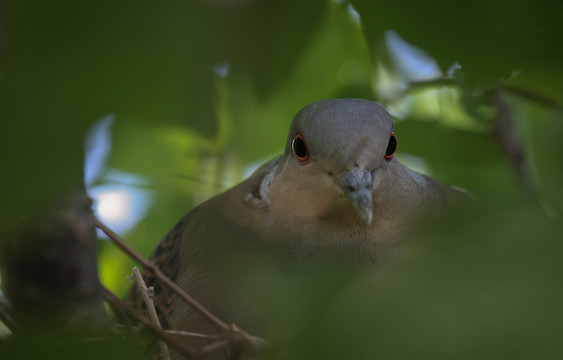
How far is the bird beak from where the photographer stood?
1.97m

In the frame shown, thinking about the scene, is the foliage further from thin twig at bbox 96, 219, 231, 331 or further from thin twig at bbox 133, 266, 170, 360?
thin twig at bbox 133, 266, 170, 360

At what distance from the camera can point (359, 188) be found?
2.02 m

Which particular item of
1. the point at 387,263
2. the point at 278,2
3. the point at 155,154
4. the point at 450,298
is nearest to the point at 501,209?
the point at 450,298

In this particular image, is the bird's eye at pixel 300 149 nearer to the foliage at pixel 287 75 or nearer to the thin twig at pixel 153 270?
the thin twig at pixel 153 270

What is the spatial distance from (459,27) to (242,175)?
2.25 m

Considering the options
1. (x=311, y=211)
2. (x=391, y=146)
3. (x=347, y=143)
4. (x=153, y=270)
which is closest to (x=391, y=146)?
(x=391, y=146)

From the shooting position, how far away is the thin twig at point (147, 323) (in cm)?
162

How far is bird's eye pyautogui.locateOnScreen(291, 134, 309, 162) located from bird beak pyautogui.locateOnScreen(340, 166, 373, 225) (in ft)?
0.82

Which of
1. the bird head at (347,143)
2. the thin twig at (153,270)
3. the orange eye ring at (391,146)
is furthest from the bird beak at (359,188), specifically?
the thin twig at (153,270)

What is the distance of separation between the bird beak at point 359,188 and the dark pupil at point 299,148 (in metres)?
0.26

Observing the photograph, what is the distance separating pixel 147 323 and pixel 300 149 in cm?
95

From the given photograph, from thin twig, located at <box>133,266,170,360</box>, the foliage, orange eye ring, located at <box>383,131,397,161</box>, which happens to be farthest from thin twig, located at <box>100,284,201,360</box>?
orange eye ring, located at <box>383,131,397,161</box>

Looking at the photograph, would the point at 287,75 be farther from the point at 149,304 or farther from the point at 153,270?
the point at 149,304

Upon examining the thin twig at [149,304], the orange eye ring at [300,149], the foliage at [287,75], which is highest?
the foliage at [287,75]
